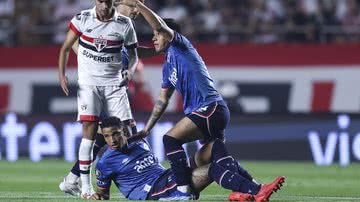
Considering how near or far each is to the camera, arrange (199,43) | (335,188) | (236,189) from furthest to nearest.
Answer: (199,43) < (335,188) < (236,189)

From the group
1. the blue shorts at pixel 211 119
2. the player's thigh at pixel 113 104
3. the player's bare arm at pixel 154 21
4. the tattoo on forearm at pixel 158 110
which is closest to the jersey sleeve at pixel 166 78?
the tattoo on forearm at pixel 158 110

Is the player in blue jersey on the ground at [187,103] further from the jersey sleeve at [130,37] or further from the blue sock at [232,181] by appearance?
the jersey sleeve at [130,37]

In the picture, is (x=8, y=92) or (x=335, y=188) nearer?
(x=335, y=188)

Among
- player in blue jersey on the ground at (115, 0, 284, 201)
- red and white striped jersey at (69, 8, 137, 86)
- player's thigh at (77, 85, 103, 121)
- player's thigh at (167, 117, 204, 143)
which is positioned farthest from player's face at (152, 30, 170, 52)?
player's thigh at (77, 85, 103, 121)

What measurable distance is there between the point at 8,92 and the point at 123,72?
947 centimetres

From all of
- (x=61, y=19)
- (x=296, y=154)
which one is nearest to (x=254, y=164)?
(x=296, y=154)

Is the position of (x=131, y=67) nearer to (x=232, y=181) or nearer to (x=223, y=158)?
(x=223, y=158)

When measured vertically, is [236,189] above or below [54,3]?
above

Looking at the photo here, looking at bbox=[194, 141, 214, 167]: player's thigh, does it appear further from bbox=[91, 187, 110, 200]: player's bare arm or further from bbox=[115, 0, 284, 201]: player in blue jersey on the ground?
bbox=[91, 187, 110, 200]: player's bare arm

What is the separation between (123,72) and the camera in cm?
1074

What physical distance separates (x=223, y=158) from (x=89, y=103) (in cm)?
180

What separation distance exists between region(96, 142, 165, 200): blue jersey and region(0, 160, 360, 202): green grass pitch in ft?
0.83

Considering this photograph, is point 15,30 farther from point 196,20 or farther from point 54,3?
point 196,20

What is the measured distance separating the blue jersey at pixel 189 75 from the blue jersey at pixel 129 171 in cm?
67
